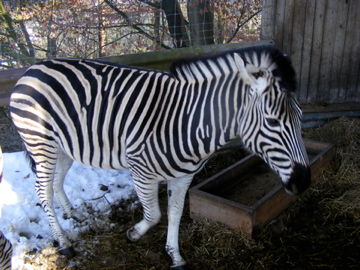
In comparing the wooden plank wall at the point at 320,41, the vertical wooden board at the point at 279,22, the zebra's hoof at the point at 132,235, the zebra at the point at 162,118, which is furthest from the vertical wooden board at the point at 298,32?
the zebra's hoof at the point at 132,235

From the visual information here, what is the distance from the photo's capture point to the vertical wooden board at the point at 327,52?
4.78m

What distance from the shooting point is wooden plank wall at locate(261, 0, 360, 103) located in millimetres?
4762

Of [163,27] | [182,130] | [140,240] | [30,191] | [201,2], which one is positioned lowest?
[140,240]

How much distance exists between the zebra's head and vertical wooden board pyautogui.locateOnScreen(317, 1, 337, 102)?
310 centimetres

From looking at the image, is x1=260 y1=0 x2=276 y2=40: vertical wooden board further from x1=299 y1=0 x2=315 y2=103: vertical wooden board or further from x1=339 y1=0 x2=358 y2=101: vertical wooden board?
x1=339 y1=0 x2=358 y2=101: vertical wooden board

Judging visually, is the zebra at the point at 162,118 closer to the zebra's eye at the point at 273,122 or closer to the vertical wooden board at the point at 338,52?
the zebra's eye at the point at 273,122

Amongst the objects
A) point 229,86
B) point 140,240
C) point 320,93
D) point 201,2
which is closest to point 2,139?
point 140,240

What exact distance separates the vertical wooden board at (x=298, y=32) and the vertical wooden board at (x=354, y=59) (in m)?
0.67

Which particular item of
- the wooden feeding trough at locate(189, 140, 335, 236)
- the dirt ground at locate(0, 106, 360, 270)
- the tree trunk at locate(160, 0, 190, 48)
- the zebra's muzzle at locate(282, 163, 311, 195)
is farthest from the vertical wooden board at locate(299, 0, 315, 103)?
the zebra's muzzle at locate(282, 163, 311, 195)

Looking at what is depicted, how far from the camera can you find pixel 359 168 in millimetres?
4109

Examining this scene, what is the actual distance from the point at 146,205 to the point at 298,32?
346cm

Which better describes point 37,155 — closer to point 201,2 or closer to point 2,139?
point 2,139

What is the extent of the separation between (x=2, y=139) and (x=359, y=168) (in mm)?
5383

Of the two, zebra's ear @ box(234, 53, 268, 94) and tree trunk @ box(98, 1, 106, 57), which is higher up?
tree trunk @ box(98, 1, 106, 57)
